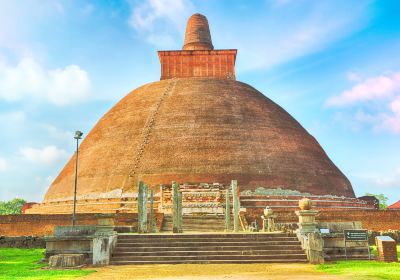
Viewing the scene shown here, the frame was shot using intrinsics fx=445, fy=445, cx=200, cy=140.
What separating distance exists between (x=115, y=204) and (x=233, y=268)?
15.4 m

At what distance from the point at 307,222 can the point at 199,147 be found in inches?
562

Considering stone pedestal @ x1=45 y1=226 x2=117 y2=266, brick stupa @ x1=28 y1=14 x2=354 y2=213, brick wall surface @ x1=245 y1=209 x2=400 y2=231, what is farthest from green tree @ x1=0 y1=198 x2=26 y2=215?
stone pedestal @ x1=45 y1=226 x2=117 y2=266

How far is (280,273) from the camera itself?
32.2 feet

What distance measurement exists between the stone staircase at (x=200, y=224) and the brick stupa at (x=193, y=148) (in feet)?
11.8

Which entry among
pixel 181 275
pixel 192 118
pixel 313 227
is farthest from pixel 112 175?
pixel 181 275

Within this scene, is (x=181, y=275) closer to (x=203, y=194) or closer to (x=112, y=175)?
(x=203, y=194)

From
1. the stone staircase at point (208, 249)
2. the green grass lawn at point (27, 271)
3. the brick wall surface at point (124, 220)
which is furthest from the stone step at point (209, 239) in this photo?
the brick wall surface at point (124, 220)

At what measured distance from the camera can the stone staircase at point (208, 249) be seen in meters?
12.6

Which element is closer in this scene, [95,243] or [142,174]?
[95,243]

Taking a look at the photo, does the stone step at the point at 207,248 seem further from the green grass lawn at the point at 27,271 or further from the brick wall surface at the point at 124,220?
the brick wall surface at the point at 124,220

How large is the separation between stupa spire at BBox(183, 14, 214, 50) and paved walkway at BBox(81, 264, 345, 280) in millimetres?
27796

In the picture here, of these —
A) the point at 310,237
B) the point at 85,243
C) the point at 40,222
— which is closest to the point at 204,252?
the point at 310,237

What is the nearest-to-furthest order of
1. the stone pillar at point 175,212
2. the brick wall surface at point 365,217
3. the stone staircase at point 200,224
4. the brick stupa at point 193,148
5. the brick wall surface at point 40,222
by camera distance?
the stone pillar at point 175,212, the stone staircase at point 200,224, the brick wall surface at point 40,222, the brick wall surface at point 365,217, the brick stupa at point 193,148

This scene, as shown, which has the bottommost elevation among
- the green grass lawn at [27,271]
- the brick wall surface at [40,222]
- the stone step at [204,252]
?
the green grass lawn at [27,271]
